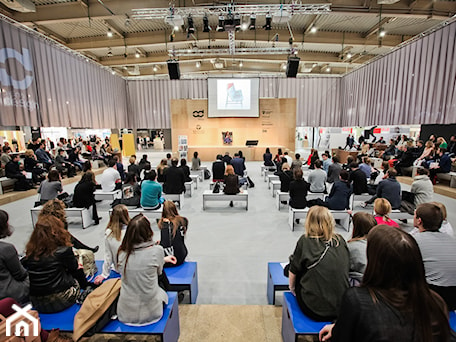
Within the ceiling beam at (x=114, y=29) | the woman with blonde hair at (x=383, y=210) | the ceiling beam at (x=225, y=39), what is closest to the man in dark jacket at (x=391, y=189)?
the woman with blonde hair at (x=383, y=210)

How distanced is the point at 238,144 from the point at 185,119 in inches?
140

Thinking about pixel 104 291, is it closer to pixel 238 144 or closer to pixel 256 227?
pixel 256 227

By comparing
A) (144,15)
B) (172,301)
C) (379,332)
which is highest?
(144,15)

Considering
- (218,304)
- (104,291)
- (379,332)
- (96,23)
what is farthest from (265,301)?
(96,23)

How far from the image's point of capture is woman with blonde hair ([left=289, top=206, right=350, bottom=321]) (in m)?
1.74

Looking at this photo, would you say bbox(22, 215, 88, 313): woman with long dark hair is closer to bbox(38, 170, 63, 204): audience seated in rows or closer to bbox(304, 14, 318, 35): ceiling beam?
bbox(38, 170, 63, 204): audience seated in rows

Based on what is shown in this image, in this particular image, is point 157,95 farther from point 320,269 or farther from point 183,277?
point 320,269

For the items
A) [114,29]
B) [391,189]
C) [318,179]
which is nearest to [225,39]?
[114,29]

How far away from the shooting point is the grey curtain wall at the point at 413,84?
841 centimetres

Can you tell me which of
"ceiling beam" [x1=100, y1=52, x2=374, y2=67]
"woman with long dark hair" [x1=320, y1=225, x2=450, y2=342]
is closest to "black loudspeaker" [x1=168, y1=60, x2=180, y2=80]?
"ceiling beam" [x1=100, y1=52, x2=374, y2=67]

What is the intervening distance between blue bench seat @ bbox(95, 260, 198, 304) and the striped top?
2.09m

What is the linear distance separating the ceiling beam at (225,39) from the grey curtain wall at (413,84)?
135cm

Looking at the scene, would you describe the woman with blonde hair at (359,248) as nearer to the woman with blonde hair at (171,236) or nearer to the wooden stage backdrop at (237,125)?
the woman with blonde hair at (171,236)

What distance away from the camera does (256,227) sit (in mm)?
4859
